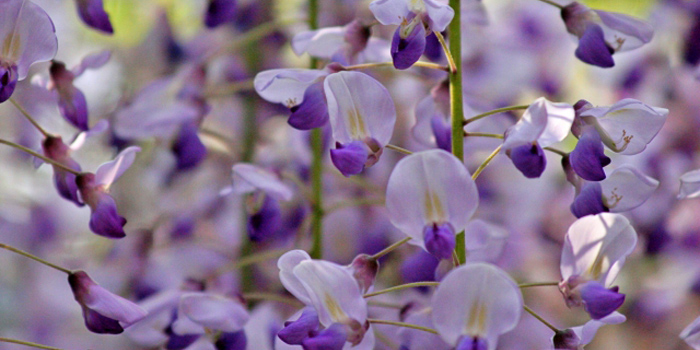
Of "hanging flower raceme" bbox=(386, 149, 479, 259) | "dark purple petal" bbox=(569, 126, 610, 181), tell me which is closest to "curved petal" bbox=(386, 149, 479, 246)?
"hanging flower raceme" bbox=(386, 149, 479, 259)

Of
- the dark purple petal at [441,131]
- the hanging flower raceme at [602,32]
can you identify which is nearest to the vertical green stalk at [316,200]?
the dark purple petal at [441,131]

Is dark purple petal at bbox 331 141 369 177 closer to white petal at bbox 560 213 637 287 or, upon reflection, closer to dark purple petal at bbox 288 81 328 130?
dark purple petal at bbox 288 81 328 130

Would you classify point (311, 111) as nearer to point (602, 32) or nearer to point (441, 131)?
point (441, 131)

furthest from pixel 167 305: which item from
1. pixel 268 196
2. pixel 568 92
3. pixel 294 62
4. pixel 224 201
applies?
pixel 568 92

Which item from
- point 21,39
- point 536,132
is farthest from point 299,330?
point 21,39

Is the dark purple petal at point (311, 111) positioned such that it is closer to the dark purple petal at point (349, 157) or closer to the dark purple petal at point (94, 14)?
the dark purple petal at point (349, 157)

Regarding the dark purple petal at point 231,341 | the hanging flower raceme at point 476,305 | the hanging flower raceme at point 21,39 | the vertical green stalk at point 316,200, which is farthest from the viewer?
the vertical green stalk at point 316,200
